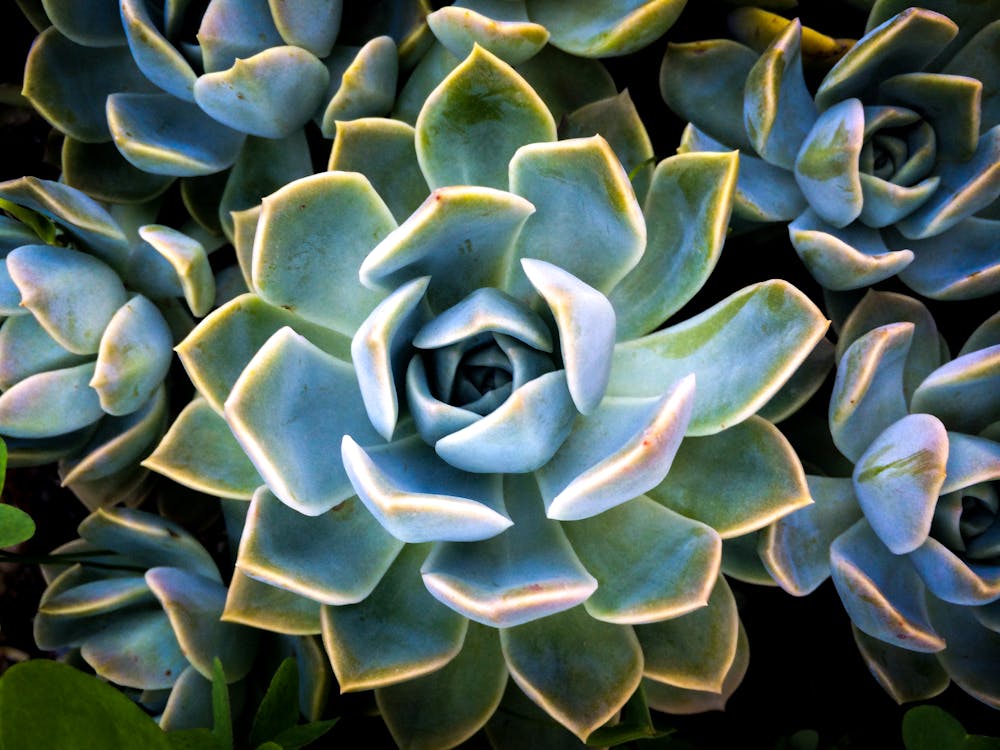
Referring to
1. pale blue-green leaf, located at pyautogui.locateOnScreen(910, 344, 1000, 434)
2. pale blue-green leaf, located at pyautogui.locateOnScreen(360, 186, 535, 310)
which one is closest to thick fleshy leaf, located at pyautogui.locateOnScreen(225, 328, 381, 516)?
pale blue-green leaf, located at pyautogui.locateOnScreen(360, 186, 535, 310)

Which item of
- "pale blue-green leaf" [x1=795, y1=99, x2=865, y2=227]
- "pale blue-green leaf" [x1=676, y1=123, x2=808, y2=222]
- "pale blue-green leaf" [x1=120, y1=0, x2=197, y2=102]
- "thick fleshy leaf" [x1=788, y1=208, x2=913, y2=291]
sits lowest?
"thick fleshy leaf" [x1=788, y1=208, x2=913, y2=291]

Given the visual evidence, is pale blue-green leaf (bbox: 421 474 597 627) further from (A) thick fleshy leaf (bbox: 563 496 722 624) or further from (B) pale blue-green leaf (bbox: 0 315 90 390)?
(B) pale blue-green leaf (bbox: 0 315 90 390)

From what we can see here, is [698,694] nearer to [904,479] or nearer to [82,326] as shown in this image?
[904,479]

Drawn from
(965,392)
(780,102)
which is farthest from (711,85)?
(965,392)

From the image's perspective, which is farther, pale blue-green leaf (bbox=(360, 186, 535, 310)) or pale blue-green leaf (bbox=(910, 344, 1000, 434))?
pale blue-green leaf (bbox=(910, 344, 1000, 434))

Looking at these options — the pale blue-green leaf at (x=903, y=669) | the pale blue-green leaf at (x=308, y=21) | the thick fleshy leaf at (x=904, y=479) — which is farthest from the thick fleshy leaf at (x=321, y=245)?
the pale blue-green leaf at (x=903, y=669)

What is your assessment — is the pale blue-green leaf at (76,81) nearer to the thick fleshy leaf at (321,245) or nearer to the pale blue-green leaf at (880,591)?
the thick fleshy leaf at (321,245)

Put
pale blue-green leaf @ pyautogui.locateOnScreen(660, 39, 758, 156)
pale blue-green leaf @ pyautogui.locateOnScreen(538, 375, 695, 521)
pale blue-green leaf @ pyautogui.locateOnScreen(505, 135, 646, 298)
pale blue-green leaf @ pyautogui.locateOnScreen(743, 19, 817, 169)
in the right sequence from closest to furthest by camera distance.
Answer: pale blue-green leaf @ pyautogui.locateOnScreen(538, 375, 695, 521), pale blue-green leaf @ pyautogui.locateOnScreen(505, 135, 646, 298), pale blue-green leaf @ pyautogui.locateOnScreen(743, 19, 817, 169), pale blue-green leaf @ pyautogui.locateOnScreen(660, 39, 758, 156)

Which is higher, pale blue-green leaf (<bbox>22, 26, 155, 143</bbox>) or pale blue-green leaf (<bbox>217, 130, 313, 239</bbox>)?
pale blue-green leaf (<bbox>22, 26, 155, 143</bbox>)
